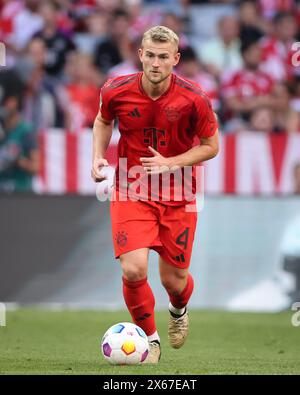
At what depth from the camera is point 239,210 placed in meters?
13.2

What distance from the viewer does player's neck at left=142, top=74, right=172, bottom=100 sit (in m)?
8.10

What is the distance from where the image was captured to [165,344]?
9.90m

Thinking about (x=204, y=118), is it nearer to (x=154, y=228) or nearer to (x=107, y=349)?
(x=154, y=228)

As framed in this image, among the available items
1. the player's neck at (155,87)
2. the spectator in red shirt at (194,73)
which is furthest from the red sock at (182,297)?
the spectator in red shirt at (194,73)

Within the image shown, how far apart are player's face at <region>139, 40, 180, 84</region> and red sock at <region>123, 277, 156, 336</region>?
5.06 feet

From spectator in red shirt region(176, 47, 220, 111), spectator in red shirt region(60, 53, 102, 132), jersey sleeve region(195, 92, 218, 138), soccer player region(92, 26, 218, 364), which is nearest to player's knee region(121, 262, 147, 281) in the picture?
soccer player region(92, 26, 218, 364)

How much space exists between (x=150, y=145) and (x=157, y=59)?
2.25 feet

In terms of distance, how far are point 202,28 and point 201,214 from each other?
537 cm

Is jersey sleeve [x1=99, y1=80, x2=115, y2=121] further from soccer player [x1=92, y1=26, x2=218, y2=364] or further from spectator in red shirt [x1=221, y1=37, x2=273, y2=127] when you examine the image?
spectator in red shirt [x1=221, y1=37, x2=273, y2=127]

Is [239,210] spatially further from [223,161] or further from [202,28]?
[202,28]

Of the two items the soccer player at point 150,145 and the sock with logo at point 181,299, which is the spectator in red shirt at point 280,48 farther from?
the soccer player at point 150,145

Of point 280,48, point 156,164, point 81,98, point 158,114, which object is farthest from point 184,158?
point 280,48
